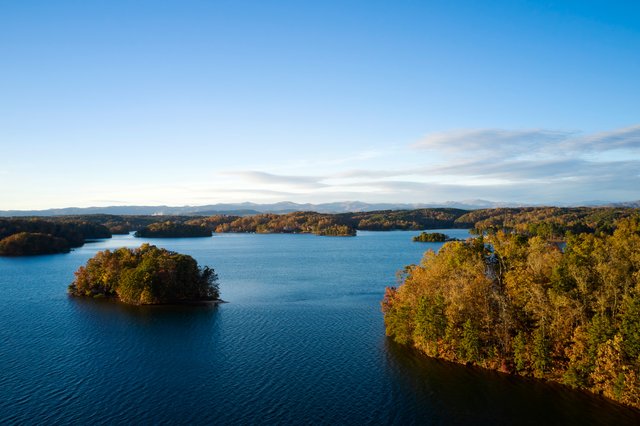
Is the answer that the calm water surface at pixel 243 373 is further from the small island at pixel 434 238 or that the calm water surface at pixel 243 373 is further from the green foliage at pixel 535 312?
the small island at pixel 434 238

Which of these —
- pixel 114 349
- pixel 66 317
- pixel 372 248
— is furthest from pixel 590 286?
pixel 372 248

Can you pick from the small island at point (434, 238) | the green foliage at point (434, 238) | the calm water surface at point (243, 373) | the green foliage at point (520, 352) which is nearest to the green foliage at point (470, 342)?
the calm water surface at point (243, 373)

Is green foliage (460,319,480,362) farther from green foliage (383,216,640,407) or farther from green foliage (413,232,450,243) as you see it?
green foliage (413,232,450,243)

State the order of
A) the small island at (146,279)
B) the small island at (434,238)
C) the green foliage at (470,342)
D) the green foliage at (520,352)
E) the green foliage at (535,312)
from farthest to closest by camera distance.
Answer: the small island at (434,238), the small island at (146,279), the green foliage at (470,342), the green foliage at (520,352), the green foliage at (535,312)

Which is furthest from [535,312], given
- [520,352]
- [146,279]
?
[146,279]

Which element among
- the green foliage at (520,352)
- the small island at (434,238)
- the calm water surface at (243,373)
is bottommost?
Result: the calm water surface at (243,373)
